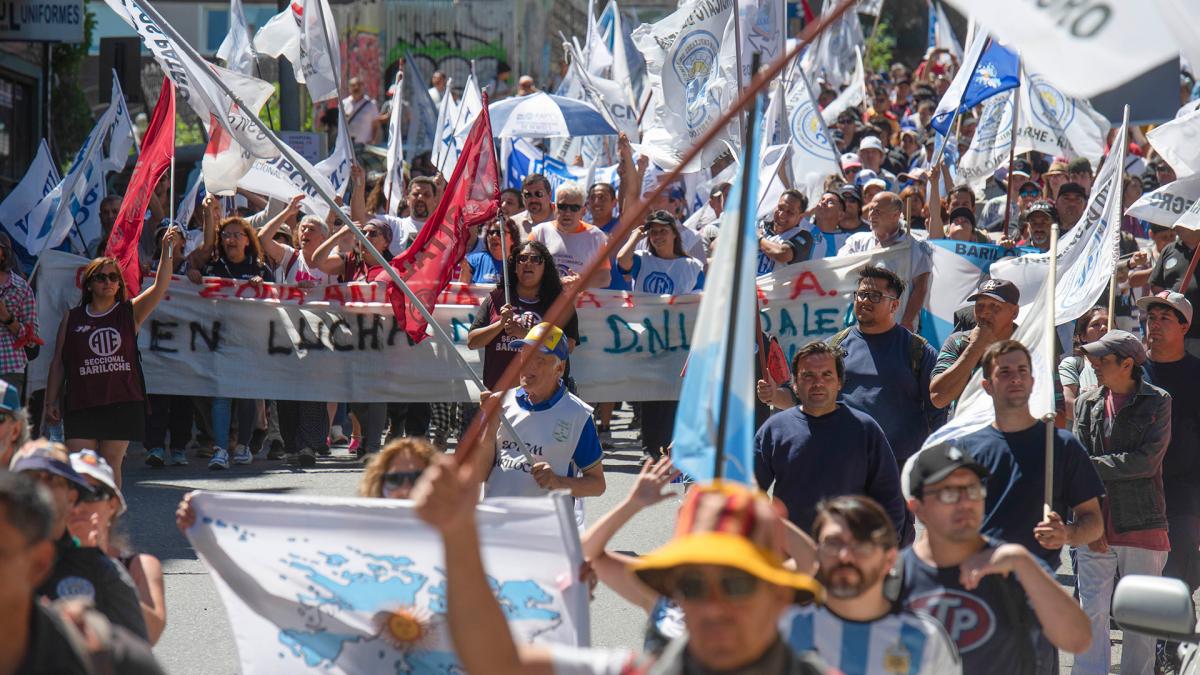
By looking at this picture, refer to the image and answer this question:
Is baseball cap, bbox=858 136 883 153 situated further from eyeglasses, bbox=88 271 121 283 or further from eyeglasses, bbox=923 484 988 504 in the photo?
eyeglasses, bbox=923 484 988 504

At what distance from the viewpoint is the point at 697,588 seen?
3078 mm

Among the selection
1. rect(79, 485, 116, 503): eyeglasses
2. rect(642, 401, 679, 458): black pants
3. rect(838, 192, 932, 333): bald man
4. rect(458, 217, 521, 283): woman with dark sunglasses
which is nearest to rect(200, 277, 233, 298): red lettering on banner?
rect(458, 217, 521, 283): woman with dark sunglasses

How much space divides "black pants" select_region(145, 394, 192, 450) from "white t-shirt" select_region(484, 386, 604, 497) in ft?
19.7

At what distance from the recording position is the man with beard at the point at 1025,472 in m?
5.59

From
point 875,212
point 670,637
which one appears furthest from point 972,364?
point 875,212

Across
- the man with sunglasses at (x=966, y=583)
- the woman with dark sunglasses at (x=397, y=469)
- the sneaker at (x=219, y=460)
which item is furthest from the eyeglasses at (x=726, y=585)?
the sneaker at (x=219, y=460)

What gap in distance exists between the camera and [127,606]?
430 cm

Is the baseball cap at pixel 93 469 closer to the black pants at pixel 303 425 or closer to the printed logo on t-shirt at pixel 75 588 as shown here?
the printed logo on t-shirt at pixel 75 588

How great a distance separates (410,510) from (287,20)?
1034cm

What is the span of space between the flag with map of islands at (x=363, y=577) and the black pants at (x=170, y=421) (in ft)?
25.6

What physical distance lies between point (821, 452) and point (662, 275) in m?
6.06

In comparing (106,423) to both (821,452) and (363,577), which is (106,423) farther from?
(363,577)

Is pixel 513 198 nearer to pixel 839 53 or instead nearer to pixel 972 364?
pixel 972 364

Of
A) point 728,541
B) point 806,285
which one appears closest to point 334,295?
point 806,285
